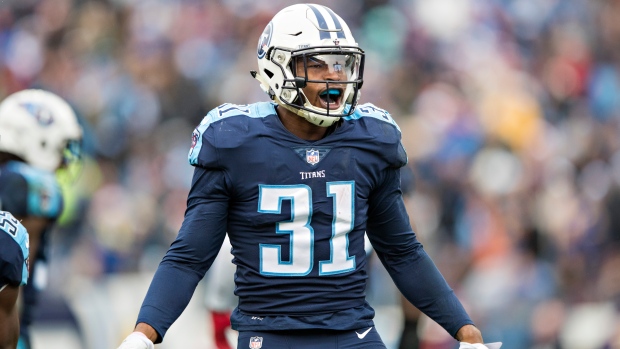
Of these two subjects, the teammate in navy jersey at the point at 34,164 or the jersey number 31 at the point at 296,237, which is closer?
the jersey number 31 at the point at 296,237

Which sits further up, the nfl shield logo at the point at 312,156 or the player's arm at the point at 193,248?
the nfl shield logo at the point at 312,156

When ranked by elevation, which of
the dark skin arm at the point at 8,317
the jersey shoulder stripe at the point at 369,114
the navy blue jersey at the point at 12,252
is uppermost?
the jersey shoulder stripe at the point at 369,114

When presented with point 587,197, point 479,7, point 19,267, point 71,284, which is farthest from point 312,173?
point 479,7

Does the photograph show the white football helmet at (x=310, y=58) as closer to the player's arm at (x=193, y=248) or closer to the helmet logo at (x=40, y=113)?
the player's arm at (x=193, y=248)

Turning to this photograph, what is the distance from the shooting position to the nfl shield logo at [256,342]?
10.4 feet

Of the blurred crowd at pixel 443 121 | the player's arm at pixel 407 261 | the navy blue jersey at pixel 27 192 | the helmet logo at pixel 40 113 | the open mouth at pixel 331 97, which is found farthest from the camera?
the blurred crowd at pixel 443 121

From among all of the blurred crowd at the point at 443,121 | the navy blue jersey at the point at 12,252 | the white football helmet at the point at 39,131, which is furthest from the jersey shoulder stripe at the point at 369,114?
the blurred crowd at the point at 443,121

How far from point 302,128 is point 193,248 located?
1.78 ft

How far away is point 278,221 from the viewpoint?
127 inches

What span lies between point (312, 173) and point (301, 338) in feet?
1.72

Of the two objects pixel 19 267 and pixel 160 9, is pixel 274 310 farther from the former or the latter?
pixel 160 9

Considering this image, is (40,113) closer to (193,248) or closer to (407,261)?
(193,248)

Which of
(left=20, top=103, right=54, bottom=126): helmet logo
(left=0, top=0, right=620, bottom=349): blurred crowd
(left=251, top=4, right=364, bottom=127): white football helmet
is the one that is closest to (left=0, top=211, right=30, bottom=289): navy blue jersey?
(left=251, top=4, right=364, bottom=127): white football helmet

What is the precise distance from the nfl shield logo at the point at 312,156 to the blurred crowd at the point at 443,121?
414 centimetres
